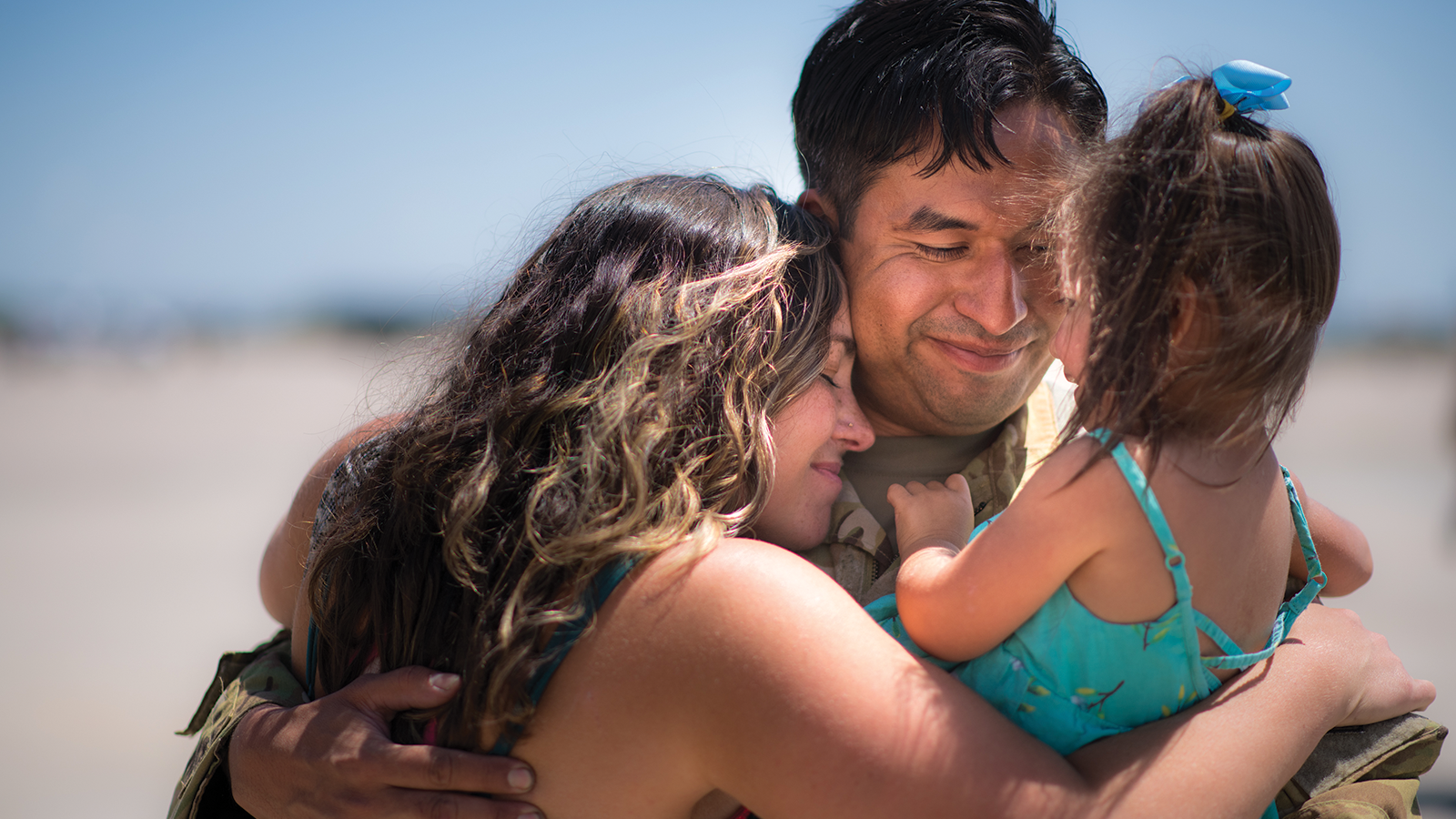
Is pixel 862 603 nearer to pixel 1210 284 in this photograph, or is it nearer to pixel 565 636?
pixel 565 636

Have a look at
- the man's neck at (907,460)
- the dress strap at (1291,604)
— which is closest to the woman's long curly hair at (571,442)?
the man's neck at (907,460)

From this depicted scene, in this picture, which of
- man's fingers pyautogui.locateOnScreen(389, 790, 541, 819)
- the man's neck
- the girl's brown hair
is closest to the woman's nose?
the man's neck

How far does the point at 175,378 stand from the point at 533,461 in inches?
1223

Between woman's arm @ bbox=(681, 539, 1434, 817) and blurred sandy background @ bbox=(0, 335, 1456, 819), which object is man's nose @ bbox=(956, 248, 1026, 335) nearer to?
blurred sandy background @ bbox=(0, 335, 1456, 819)

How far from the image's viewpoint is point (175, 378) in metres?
27.7

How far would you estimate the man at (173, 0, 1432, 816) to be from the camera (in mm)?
2371

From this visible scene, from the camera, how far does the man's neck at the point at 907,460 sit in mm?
2586

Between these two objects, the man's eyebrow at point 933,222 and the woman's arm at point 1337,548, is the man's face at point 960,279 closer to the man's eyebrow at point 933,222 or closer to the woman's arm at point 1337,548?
the man's eyebrow at point 933,222

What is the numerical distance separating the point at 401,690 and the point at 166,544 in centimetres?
1002

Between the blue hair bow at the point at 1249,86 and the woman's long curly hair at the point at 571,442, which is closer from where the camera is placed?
the woman's long curly hair at the point at 571,442

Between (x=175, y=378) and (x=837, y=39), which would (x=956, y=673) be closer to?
(x=837, y=39)

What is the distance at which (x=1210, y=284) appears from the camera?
1.57 meters

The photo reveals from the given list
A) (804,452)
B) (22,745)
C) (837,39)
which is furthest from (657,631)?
(22,745)

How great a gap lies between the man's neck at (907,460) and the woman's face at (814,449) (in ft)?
0.82
